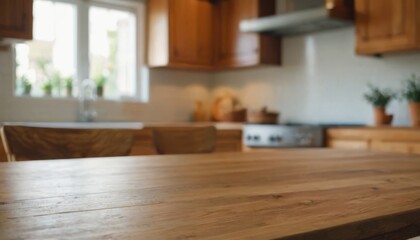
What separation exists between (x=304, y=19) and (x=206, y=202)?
2847mm

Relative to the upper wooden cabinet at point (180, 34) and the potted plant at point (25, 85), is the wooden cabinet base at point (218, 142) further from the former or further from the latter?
the potted plant at point (25, 85)

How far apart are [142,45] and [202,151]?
2.45 metres

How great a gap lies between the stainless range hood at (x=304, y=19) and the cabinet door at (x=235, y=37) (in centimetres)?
19

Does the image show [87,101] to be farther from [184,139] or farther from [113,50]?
[184,139]

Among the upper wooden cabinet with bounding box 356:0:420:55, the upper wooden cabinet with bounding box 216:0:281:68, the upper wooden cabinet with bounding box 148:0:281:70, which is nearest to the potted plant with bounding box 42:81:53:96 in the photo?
the upper wooden cabinet with bounding box 148:0:281:70

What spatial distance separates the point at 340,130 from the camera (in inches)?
123

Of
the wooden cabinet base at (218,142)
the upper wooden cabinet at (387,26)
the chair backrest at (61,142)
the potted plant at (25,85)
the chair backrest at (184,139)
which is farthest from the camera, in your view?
the potted plant at (25,85)

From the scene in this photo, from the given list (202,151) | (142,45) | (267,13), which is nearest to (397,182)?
(202,151)

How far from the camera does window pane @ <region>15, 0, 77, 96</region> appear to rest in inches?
142

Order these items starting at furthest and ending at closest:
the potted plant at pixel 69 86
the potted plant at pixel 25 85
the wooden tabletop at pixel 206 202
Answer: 1. the potted plant at pixel 69 86
2. the potted plant at pixel 25 85
3. the wooden tabletop at pixel 206 202

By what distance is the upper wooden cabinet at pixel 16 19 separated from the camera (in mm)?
3023

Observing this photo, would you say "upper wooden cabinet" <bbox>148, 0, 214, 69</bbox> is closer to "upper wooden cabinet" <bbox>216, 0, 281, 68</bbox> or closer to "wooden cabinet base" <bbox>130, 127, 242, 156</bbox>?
"upper wooden cabinet" <bbox>216, 0, 281, 68</bbox>

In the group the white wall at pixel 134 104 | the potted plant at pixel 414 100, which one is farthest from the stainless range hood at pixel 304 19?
the white wall at pixel 134 104

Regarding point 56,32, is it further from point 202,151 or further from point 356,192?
point 356,192
